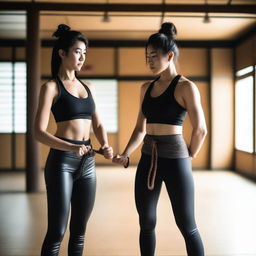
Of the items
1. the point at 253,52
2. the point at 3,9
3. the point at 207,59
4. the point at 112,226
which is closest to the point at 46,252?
the point at 112,226

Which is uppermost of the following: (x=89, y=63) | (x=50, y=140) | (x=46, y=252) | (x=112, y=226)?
(x=89, y=63)

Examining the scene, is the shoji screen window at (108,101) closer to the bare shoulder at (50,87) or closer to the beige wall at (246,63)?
the beige wall at (246,63)

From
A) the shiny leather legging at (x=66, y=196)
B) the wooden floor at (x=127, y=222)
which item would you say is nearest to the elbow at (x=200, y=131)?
the shiny leather legging at (x=66, y=196)

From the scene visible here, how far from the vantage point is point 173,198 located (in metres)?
1.91

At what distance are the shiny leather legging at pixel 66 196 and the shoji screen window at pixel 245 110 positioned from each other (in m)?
5.55

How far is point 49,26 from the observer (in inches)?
253

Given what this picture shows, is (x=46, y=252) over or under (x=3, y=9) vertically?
under

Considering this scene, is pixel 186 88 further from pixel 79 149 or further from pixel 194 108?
pixel 79 149

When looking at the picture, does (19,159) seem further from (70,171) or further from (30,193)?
(70,171)

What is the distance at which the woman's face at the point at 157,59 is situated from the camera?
75.9 inches

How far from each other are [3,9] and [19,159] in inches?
140

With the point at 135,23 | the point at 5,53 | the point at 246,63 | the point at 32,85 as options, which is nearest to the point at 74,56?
the point at 32,85

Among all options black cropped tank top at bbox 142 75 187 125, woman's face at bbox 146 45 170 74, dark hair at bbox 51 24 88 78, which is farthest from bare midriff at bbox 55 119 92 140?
woman's face at bbox 146 45 170 74

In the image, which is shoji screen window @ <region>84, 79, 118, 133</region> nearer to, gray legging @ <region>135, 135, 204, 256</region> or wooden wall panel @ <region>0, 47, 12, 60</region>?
wooden wall panel @ <region>0, 47, 12, 60</region>
